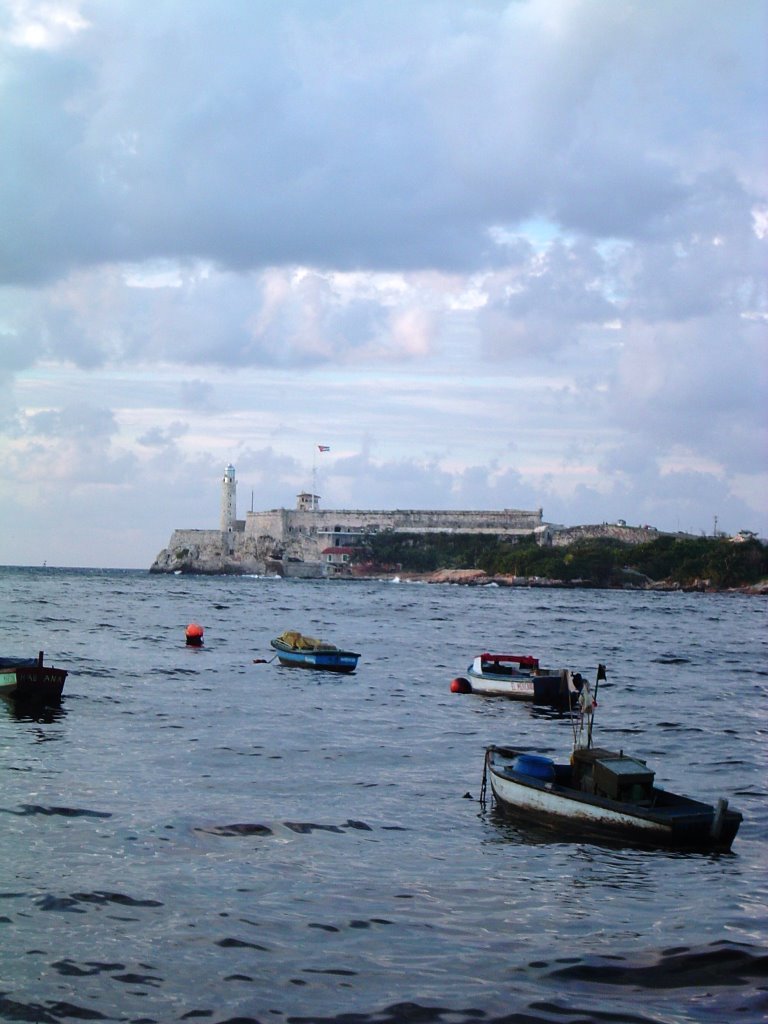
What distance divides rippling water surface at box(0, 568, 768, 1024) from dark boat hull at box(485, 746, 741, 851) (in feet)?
1.09

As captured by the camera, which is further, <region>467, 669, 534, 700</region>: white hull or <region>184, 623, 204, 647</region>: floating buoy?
<region>184, 623, 204, 647</region>: floating buoy

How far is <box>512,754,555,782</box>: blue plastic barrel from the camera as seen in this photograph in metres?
17.9

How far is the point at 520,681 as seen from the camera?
34844mm

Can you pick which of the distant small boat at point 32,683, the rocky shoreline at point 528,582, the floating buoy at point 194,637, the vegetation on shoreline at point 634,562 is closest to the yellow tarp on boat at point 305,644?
the floating buoy at point 194,637

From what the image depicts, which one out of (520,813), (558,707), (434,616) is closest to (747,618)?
(434,616)

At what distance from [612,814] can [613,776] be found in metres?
0.63

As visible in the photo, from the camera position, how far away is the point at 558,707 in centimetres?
3341

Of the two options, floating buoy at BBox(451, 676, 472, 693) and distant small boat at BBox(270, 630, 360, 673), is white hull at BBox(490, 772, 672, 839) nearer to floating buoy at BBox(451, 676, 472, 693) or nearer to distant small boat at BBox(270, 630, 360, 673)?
floating buoy at BBox(451, 676, 472, 693)

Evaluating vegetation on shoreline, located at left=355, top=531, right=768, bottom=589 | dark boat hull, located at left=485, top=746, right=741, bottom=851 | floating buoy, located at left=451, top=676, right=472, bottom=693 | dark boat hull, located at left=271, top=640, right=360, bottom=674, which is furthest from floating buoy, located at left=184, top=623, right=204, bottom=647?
vegetation on shoreline, located at left=355, top=531, right=768, bottom=589

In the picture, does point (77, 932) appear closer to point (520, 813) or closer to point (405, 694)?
point (520, 813)

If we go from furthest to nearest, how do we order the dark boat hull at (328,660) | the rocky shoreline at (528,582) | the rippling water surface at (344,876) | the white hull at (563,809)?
the rocky shoreline at (528,582), the dark boat hull at (328,660), the white hull at (563,809), the rippling water surface at (344,876)

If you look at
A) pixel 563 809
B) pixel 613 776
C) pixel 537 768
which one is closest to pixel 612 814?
pixel 613 776

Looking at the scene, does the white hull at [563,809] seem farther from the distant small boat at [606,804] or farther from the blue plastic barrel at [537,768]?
the blue plastic barrel at [537,768]

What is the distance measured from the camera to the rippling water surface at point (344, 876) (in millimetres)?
10531
